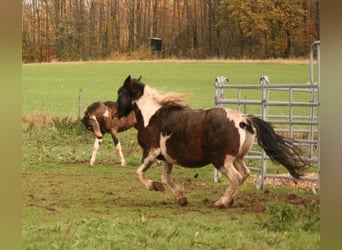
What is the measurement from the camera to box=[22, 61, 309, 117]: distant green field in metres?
5.44

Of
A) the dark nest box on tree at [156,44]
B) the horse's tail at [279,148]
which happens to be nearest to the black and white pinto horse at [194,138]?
the horse's tail at [279,148]

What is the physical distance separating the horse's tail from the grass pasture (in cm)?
13

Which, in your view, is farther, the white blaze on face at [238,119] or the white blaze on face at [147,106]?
the white blaze on face at [147,106]

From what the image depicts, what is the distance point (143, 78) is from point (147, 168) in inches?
19.0

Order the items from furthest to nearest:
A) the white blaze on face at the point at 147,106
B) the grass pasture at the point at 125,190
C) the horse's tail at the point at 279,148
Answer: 1. the white blaze on face at the point at 147,106
2. the horse's tail at the point at 279,148
3. the grass pasture at the point at 125,190

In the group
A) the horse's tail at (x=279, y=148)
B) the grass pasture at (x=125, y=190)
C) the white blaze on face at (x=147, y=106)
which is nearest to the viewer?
the grass pasture at (x=125, y=190)

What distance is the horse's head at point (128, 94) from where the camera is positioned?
5461mm

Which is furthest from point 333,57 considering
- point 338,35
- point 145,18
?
point 145,18

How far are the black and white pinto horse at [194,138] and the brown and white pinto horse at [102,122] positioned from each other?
0.05 metres

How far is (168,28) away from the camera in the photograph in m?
5.50

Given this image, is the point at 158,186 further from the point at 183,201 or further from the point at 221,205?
the point at 221,205

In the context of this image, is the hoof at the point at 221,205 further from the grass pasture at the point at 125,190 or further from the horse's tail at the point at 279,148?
the horse's tail at the point at 279,148

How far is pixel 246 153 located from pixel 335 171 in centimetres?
49

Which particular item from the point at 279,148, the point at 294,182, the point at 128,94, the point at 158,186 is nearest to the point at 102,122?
the point at 128,94
